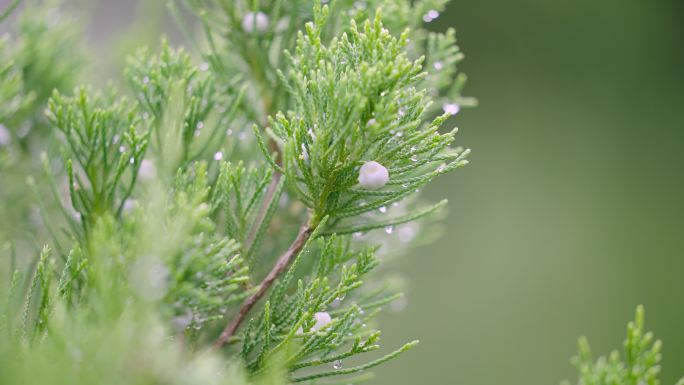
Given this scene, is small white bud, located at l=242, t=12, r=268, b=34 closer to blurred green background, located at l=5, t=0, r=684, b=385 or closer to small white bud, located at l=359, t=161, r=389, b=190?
small white bud, located at l=359, t=161, r=389, b=190

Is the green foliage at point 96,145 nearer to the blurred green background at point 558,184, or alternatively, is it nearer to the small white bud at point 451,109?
the small white bud at point 451,109

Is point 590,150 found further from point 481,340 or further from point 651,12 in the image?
point 481,340

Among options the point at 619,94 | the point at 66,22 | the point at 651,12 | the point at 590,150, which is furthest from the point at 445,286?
the point at 66,22

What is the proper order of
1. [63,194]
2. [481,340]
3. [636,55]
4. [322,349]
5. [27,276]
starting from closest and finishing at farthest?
[322,349] < [27,276] < [63,194] < [481,340] < [636,55]

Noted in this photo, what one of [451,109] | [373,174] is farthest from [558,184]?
[373,174]

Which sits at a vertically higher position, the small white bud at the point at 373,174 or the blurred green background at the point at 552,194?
the blurred green background at the point at 552,194

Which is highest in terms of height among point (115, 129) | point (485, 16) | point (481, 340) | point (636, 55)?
point (485, 16)

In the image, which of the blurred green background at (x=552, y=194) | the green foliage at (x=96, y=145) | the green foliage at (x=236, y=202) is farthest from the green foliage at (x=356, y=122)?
the blurred green background at (x=552, y=194)
